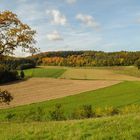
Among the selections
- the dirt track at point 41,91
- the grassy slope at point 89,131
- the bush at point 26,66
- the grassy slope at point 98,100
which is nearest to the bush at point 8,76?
the dirt track at point 41,91

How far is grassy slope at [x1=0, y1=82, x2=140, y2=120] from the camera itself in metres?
67.2

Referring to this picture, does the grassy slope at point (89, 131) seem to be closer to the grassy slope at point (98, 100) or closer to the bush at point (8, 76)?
the grassy slope at point (98, 100)

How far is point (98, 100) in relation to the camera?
7594cm

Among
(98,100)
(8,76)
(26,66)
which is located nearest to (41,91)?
(98,100)

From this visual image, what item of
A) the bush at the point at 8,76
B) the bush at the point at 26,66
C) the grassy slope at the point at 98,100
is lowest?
the grassy slope at the point at 98,100

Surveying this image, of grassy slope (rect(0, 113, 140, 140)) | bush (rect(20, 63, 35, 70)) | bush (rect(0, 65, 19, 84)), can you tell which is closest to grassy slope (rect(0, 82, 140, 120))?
bush (rect(0, 65, 19, 84))

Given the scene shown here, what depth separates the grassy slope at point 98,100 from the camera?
67250 millimetres

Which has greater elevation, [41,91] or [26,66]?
[26,66]

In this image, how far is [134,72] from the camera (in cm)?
14075

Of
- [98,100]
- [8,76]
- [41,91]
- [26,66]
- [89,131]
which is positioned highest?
[89,131]

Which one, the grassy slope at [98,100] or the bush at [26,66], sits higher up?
the bush at [26,66]

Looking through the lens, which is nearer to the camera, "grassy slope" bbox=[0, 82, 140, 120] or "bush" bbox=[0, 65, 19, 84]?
"grassy slope" bbox=[0, 82, 140, 120]

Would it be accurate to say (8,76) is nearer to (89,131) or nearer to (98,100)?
(98,100)

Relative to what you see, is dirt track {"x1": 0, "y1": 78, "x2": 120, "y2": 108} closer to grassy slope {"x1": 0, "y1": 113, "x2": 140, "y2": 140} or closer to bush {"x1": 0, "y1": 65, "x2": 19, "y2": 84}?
bush {"x1": 0, "y1": 65, "x2": 19, "y2": 84}
